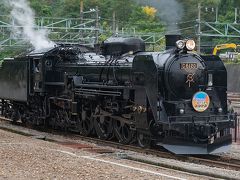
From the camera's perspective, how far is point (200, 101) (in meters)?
12.5

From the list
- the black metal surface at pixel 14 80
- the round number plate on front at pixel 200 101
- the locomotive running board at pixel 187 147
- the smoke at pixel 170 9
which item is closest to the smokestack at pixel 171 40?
the round number plate on front at pixel 200 101

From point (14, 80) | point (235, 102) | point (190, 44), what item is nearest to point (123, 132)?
point (190, 44)

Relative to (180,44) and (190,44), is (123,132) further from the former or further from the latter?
(190,44)

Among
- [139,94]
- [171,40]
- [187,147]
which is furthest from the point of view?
[171,40]

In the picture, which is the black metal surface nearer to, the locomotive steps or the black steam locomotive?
the black steam locomotive

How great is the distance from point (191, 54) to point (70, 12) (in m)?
40.5

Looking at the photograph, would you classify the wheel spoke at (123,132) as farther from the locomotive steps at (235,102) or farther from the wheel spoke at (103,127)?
the locomotive steps at (235,102)

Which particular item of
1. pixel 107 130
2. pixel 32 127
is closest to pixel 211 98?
pixel 107 130

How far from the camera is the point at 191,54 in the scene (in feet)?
42.2

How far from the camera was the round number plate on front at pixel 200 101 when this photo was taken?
12.4m

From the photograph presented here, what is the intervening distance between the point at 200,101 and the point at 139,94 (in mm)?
1495

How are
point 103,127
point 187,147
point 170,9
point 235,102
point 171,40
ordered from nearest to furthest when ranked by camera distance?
point 187,147 → point 171,40 → point 103,127 → point 170,9 → point 235,102

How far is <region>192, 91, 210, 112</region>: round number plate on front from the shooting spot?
40.7ft

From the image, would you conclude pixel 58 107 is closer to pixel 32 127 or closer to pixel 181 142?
pixel 32 127
